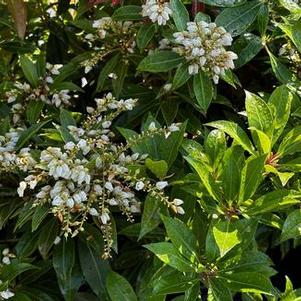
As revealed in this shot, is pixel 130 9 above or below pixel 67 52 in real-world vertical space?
above

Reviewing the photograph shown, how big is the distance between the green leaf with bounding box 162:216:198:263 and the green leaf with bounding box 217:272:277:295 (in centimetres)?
7

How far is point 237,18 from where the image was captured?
1.57 m

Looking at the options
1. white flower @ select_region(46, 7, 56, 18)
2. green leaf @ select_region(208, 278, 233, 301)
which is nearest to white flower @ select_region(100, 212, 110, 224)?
green leaf @ select_region(208, 278, 233, 301)

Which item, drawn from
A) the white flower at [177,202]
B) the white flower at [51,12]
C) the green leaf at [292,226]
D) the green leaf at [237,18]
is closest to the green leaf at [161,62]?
the green leaf at [237,18]

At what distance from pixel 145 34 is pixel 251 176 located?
51 cm

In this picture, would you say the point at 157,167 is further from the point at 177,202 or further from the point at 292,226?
the point at 292,226

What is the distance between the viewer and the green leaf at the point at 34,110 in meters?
1.67

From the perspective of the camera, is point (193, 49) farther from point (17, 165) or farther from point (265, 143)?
point (17, 165)

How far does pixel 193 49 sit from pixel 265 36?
0.31 meters

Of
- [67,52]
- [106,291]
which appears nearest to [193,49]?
[106,291]

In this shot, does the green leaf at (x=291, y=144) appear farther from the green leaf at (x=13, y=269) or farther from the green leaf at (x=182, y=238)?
the green leaf at (x=13, y=269)

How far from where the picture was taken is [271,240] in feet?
5.90

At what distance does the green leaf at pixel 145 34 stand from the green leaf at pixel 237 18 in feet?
0.52

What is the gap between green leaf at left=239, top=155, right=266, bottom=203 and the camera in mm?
1257
